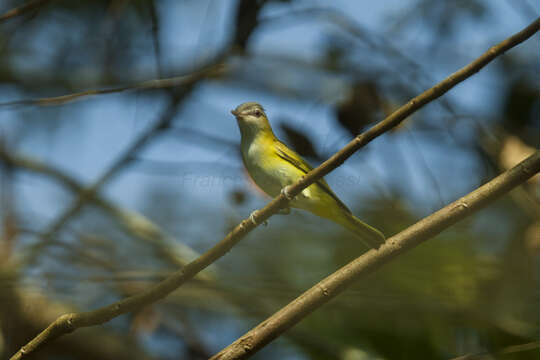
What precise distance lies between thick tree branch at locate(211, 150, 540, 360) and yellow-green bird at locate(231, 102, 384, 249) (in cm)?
62

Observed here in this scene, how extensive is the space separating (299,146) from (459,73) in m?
1.16

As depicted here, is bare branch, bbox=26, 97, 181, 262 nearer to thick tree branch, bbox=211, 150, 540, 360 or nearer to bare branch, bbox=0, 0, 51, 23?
bare branch, bbox=0, 0, 51, 23

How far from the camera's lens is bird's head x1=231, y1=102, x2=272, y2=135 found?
311 cm

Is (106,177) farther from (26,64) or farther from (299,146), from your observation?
(26,64)

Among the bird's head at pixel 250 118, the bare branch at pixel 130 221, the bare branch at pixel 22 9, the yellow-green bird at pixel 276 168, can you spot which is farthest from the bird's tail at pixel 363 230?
the bare branch at pixel 22 9

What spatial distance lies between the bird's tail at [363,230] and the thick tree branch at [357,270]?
23 centimetres

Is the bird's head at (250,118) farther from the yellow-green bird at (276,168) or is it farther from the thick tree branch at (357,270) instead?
the thick tree branch at (357,270)

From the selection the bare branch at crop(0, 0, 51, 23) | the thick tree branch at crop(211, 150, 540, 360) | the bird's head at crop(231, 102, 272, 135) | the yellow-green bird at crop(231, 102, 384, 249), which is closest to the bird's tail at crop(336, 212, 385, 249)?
the yellow-green bird at crop(231, 102, 384, 249)

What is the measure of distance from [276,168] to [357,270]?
1232 mm

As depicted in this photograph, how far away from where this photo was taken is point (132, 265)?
14.3ft

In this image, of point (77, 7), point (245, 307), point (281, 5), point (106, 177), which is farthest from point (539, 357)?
point (77, 7)

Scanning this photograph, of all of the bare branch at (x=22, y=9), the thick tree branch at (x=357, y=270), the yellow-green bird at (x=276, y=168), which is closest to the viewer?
the thick tree branch at (x=357, y=270)

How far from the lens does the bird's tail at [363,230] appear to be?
217 cm

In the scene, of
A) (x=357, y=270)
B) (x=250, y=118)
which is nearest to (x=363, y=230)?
(x=357, y=270)
